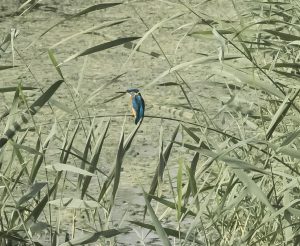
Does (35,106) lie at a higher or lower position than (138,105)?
higher

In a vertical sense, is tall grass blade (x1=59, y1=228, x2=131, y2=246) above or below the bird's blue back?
below

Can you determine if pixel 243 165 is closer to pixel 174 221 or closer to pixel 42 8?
pixel 174 221

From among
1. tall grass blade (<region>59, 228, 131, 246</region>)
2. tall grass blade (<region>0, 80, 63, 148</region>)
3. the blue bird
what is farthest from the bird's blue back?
tall grass blade (<region>59, 228, 131, 246</region>)

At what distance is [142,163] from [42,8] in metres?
3.43

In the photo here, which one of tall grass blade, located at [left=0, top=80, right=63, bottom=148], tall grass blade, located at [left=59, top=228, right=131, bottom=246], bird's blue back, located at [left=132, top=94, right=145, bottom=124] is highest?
tall grass blade, located at [left=0, top=80, right=63, bottom=148]

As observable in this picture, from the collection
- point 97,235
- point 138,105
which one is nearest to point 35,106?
point 97,235

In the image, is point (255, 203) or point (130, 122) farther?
point (130, 122)

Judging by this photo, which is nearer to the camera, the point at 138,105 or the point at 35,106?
the point at 35,106

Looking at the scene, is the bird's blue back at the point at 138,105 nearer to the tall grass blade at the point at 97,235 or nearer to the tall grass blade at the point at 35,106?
the tall grass blade at the point at 35,106

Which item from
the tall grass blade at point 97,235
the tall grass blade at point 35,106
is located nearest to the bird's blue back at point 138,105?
the tall grass blade at point 35,106

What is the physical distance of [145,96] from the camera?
539cm

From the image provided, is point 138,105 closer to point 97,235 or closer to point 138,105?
point 138,105

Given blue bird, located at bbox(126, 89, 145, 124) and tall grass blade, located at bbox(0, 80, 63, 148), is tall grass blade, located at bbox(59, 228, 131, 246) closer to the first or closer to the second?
tall grass blade, located at bbox(0, 80, 63, 148)

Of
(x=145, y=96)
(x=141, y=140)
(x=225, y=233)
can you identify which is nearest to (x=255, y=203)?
(x=225, y=233)
